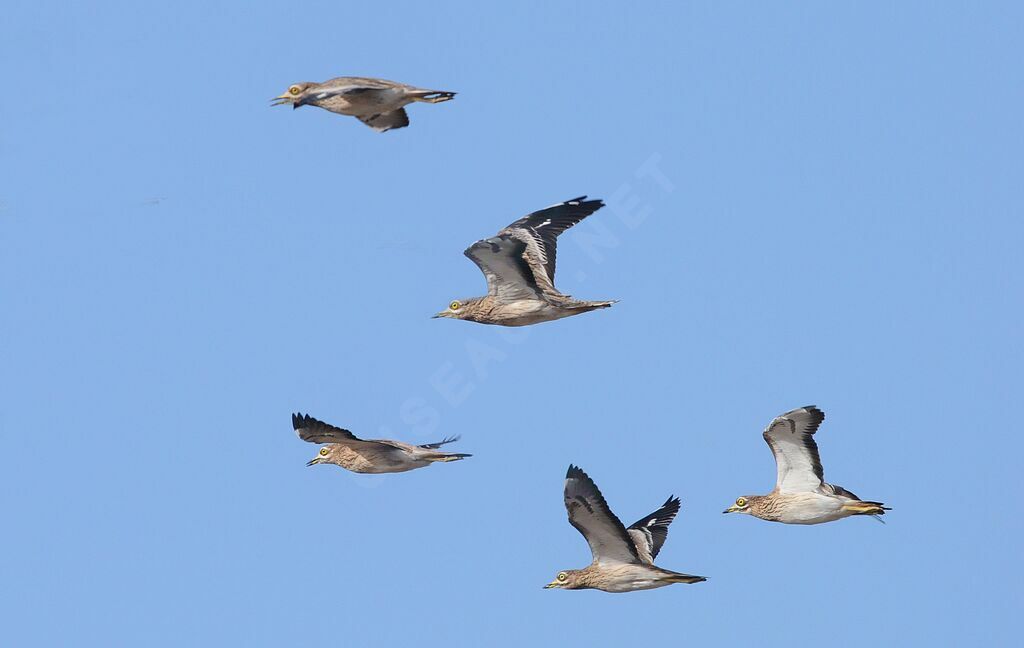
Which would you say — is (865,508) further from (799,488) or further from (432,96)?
(432,96)

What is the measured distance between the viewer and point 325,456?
3756 centimetres

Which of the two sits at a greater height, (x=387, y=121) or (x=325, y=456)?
(x=387, y=121)

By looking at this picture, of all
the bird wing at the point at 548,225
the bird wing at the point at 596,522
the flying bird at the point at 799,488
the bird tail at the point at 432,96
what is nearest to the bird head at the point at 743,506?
the flying bird at the point at 799,488

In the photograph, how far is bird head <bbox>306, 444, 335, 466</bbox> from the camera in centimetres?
3749

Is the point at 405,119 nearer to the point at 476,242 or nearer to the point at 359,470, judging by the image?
the point at 476,242

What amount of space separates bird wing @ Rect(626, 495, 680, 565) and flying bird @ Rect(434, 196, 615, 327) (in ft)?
Result: 15.1

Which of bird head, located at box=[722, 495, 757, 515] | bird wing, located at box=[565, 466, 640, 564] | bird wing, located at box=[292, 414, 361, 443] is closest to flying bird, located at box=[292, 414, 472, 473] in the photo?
bird wing, located at box=[292, 414, 361, 443]

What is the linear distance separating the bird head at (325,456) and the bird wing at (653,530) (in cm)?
608

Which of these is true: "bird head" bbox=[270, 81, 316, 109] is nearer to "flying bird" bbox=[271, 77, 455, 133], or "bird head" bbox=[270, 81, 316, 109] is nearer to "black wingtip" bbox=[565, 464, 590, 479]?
"flying bird" bbox=[271, 77, 455, 133]

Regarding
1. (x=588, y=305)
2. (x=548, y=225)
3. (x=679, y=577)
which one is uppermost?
(x=548, y=225)

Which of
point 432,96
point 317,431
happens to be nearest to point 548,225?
point 432,96

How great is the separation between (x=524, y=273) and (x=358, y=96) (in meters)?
4.57

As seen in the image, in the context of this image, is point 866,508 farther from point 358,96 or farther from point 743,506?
point 358,96

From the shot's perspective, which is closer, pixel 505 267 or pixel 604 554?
pixel 604 554
